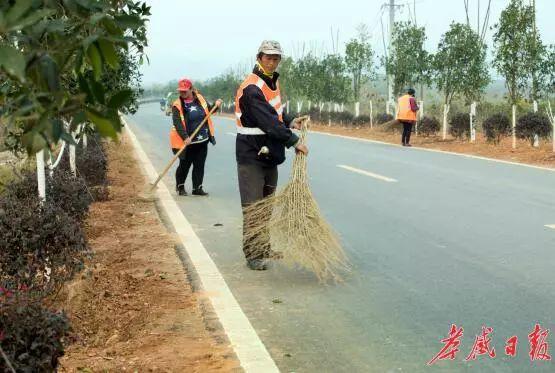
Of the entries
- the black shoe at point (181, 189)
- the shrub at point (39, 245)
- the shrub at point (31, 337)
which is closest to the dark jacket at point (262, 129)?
the shrub at point (39, 245)

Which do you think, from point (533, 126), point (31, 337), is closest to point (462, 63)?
point (533, 126)

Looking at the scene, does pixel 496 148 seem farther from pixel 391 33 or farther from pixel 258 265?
pixel 258 265

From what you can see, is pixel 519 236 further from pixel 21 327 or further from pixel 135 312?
pixel 21 327

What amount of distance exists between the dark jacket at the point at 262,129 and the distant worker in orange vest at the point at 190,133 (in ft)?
14.5

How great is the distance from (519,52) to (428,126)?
472 centimetres

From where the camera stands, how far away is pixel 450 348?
4004 millimetres

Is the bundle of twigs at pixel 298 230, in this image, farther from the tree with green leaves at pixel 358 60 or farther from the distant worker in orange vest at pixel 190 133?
the tree with green leaves at pixel 358 60

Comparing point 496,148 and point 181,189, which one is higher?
point 181,189

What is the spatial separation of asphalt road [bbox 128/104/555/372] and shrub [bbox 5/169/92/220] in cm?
122

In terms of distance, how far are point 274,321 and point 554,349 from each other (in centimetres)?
163

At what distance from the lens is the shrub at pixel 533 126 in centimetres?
1700

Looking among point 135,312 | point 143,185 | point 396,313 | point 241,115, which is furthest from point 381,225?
point 143,185

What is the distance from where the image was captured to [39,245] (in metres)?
4.97

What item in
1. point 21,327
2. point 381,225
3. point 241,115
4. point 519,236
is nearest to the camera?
point 21,327
